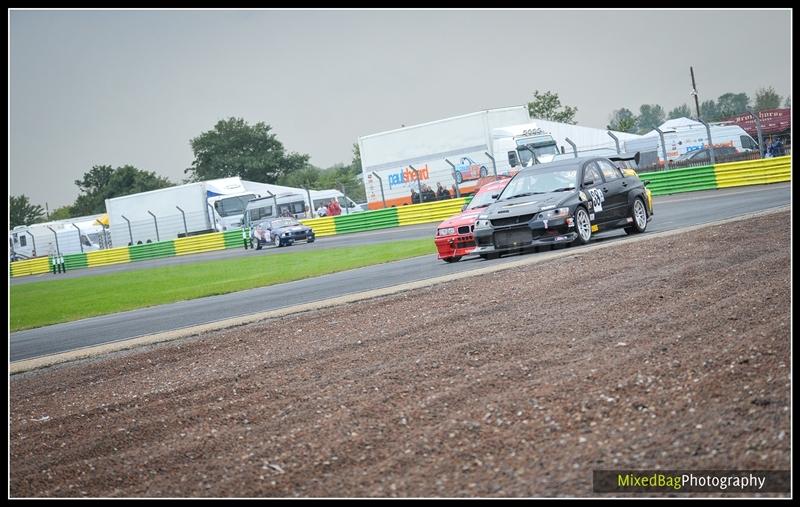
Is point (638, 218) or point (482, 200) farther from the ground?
point (482, 200)

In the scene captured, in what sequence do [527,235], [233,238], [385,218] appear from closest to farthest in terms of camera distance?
1. [527,235]
2. [385,218]
3. [233,238]

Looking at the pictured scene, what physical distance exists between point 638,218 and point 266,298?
6404 mm

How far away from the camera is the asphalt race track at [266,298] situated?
12.5m

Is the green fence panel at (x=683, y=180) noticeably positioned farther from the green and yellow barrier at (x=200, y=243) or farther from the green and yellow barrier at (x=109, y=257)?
the green and yellow barrier at (x=109, y=257)

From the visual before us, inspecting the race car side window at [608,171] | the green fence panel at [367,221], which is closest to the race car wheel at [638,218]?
the race car side window at [608,171]

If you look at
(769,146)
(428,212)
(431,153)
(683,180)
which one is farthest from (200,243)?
(769,146)

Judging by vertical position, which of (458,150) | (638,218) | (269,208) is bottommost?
(638,218)

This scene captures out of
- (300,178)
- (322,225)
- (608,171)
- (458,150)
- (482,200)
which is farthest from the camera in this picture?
(300,178)

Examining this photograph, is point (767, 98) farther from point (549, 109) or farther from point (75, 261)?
point (75, 261)

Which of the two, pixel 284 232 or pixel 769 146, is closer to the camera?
Result: pixel 769 146

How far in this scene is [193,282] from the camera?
23125mm

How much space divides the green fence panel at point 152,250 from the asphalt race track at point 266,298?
28.7 meters

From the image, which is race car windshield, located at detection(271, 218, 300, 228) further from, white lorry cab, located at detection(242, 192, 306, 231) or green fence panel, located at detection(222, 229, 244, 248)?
green fence panel, located at detection(222, 229, 244, 248)

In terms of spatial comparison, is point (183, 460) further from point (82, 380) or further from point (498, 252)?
point (498, 252)
